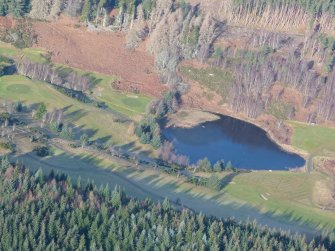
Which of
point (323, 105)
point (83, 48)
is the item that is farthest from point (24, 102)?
point (323, 105)

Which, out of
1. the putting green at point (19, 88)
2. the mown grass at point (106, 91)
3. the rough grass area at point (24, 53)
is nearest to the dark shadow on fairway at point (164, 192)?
the putting green at point (19, 88)

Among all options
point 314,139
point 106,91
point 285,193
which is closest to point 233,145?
point 314,139

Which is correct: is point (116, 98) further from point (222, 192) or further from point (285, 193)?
point (285, 193)

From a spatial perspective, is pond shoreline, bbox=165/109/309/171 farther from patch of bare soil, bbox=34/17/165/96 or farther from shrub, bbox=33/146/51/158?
shrub, bbox=33/146/51/158

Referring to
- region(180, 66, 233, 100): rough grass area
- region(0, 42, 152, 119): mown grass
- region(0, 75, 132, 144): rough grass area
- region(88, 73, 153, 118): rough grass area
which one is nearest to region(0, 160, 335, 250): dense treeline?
region(0, 75, 132, 144): rough grass area

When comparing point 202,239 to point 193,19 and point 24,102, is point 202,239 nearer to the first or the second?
point 24,102

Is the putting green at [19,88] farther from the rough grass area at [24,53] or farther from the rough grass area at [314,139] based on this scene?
the rough grass area at [314,139]
